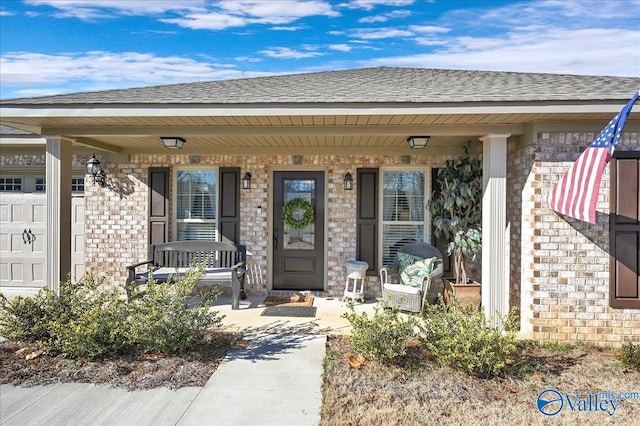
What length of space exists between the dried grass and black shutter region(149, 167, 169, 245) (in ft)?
12.6

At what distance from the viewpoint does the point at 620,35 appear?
6.88 metres

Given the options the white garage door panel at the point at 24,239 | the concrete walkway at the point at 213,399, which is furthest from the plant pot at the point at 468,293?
the white garage door panel at the point at 24,239

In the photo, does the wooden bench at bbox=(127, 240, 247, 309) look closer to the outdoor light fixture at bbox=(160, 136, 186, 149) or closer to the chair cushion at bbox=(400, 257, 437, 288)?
the outdoor light fixture at bbox=(160, 136, 186, 149)

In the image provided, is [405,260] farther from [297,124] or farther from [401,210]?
[297,124]

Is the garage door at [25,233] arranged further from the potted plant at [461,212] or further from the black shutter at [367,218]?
the potted plant at [461,212]

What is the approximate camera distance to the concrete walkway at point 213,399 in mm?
2908

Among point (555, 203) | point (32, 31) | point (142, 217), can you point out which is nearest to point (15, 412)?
point (142, 217)

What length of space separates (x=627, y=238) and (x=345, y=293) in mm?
3644

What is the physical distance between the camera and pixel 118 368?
12.1 ft

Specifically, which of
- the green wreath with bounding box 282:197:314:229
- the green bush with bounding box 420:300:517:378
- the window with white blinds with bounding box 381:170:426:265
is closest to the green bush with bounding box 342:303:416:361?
the green bush with bounding box 420:300:517:378

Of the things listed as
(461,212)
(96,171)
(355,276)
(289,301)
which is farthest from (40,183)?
(461,212)

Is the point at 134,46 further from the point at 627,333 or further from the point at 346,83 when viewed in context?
the point at 627,333

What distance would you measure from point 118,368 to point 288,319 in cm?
218

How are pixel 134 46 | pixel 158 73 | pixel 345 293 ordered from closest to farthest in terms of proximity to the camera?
pixel 345 293, pixel 134 46, pixel 158 73
